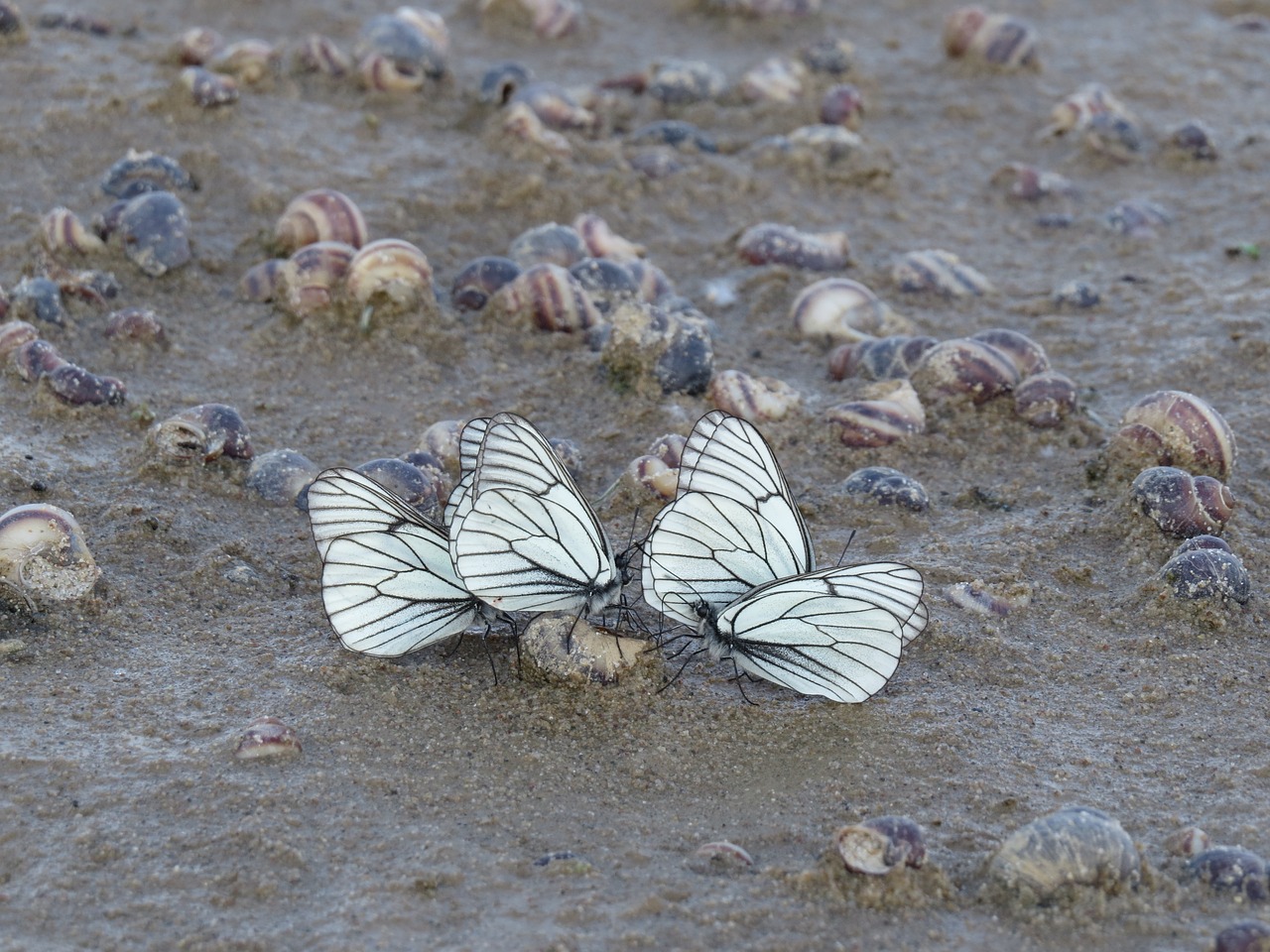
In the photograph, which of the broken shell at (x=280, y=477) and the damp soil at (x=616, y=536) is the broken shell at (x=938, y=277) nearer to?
the damp soil at (x=616, y=536)

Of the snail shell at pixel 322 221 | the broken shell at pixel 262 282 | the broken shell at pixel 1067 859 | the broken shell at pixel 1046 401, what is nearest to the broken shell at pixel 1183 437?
the broken shell at pixel 1046 401

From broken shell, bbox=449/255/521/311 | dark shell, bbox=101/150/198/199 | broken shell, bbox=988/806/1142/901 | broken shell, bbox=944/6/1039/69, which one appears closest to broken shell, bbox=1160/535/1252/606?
broken shell, bbox=988/806/1142/901

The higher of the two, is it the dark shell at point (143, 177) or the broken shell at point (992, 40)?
the broken shell at point (992, 40)

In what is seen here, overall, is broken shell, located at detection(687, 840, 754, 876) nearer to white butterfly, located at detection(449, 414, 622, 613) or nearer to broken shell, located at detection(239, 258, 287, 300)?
white butterfly, located at detection(449, 414, 622, 613)

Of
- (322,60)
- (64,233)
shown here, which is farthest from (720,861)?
(322,60)

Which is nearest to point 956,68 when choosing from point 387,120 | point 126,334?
point 387,120

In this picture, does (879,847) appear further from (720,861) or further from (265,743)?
(265,743)

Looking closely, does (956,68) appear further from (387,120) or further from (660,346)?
(660,346)
